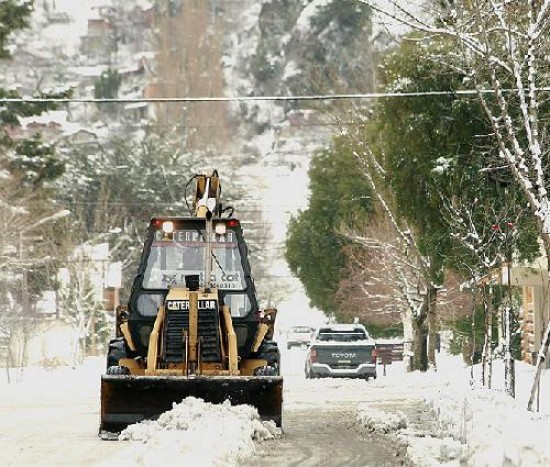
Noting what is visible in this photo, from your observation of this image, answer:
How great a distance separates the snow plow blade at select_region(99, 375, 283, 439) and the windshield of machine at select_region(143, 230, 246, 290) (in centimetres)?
252

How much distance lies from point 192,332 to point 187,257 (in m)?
1.85

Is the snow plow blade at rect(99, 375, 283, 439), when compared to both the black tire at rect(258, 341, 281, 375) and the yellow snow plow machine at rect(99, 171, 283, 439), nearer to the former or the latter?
the yellow snow plow machine at rect(99, 171, 283, 439)

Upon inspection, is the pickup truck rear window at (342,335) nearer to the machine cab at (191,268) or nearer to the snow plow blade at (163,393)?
the machine cab at (191,268)

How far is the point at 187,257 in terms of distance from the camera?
19281mm

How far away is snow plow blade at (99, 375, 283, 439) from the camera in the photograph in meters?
16.8

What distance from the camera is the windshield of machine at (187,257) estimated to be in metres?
19.2

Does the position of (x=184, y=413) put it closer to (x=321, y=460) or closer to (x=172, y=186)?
(x=321, y=460)

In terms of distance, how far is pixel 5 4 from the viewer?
1844 inches

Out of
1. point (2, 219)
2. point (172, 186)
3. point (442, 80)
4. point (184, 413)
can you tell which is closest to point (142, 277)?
point (184, 413)

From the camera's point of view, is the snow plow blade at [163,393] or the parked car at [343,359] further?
the parked car at [343,359]

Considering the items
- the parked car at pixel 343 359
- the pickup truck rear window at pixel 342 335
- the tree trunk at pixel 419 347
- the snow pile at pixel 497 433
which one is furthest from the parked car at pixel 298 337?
the snow pile at pixel 497 433

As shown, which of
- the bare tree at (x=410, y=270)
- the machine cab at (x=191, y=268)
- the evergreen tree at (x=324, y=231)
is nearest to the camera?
the machine cab at (x=191, y=268)

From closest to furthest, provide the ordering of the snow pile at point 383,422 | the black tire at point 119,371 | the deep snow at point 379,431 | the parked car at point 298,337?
1. the deep snow at point 379,431
2. the black tire at point 119,371
3. the snow pile at point 383,422
4. the parked car at point 298,337

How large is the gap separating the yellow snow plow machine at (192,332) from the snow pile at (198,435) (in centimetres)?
32
